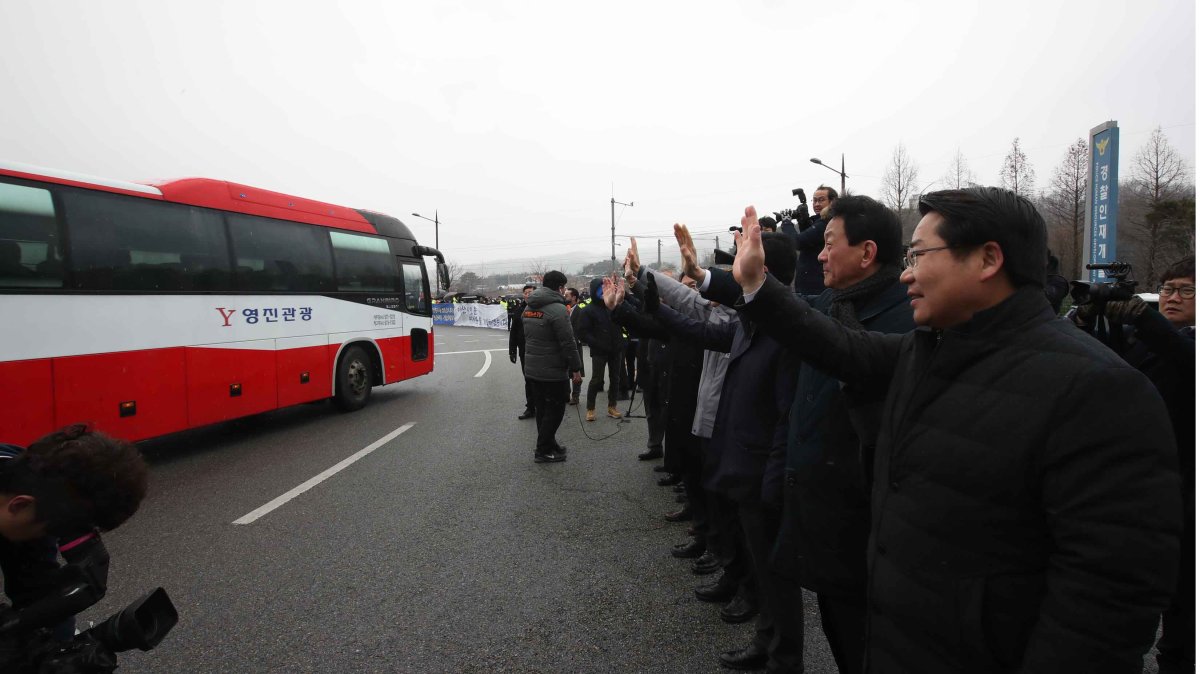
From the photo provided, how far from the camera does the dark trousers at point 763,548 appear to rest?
2.67 meters

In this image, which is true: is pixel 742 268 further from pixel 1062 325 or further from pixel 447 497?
pixel 447 497

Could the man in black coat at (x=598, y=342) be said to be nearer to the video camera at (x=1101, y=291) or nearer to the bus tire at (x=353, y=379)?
the bus tire at (x=353, y=379)

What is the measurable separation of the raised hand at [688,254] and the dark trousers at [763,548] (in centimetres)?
109

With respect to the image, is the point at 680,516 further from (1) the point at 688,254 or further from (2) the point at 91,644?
(2) the point at 91,644

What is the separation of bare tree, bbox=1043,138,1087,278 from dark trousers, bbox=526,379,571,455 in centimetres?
2668

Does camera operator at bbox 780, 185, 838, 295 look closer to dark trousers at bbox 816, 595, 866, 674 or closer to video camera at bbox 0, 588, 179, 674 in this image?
dark trousers at bbox 816, 595, 866, 674

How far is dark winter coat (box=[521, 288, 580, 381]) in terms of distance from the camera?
22.0ft

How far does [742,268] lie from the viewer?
1.77 metres

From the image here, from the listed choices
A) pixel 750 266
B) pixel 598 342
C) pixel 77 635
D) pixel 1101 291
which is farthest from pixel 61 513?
pixel 598 342

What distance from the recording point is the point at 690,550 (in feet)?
13.5

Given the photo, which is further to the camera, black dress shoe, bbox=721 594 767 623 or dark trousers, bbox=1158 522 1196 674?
black dress shoe, bbox=721 594 767 623

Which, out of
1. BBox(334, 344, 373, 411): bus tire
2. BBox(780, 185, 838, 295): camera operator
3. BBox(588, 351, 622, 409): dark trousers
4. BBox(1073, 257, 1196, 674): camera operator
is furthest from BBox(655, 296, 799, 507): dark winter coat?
BBox(334, 344, 373, 411): bus tire

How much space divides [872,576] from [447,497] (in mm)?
4334

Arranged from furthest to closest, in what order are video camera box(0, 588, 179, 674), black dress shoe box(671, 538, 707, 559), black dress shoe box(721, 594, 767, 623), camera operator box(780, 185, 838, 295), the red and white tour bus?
1. the red and white tour bus
2. camera operator box(780, 185, 838, 295)
3. black dress shoe box(671, 538, 707, 559)
4. black dress shoe box(721, 594, 767, 623)
5. video camera box(0, 588, 179, 674)
